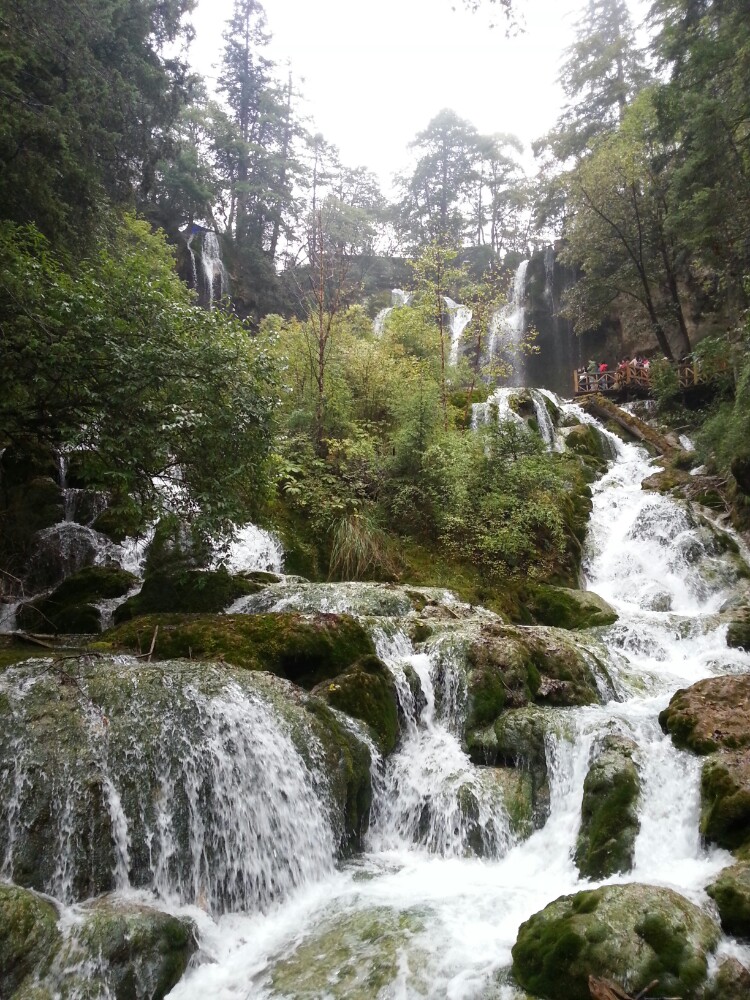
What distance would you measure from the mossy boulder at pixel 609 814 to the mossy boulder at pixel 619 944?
3.46ft

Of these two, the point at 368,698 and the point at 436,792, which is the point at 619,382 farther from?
the point at 436,792

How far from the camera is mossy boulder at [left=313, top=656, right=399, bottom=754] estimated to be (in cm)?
657

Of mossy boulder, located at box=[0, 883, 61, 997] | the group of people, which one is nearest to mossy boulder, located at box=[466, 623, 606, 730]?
mossy boulder, located at box=[0, 883, 61, 997]

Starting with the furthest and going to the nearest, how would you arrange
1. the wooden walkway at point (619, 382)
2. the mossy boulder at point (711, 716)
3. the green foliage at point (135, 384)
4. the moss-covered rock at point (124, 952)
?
the wooden walkway at point (619, 382), the green foliage at point (135, 384), the mossy boulder at point (711, 716), the moss-covered rock at point (124, 952)

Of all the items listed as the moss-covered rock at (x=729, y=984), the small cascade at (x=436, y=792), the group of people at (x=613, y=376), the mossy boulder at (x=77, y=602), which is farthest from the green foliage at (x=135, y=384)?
Result: the group of people at (x=613, y=376)

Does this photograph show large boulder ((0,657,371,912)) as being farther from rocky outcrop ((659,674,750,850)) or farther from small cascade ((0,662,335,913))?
rocky outcrop ((659,674,750,850))


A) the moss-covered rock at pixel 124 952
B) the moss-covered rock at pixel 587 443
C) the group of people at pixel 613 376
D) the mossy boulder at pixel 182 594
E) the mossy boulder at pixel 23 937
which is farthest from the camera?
the group of people at pixel 613 376

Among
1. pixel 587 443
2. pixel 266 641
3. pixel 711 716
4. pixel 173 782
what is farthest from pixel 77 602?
pixel 587 443

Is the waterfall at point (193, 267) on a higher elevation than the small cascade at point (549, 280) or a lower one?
lower

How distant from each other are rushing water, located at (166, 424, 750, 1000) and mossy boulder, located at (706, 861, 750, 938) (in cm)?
15

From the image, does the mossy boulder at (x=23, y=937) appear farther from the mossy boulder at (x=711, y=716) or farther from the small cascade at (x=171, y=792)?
the mossy boulder at (x=711, y=716)

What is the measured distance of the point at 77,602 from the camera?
8.90 metres

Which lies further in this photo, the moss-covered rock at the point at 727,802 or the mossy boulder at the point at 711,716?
the mossy boulder at the point at 711,716

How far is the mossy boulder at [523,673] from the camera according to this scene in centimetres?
720
